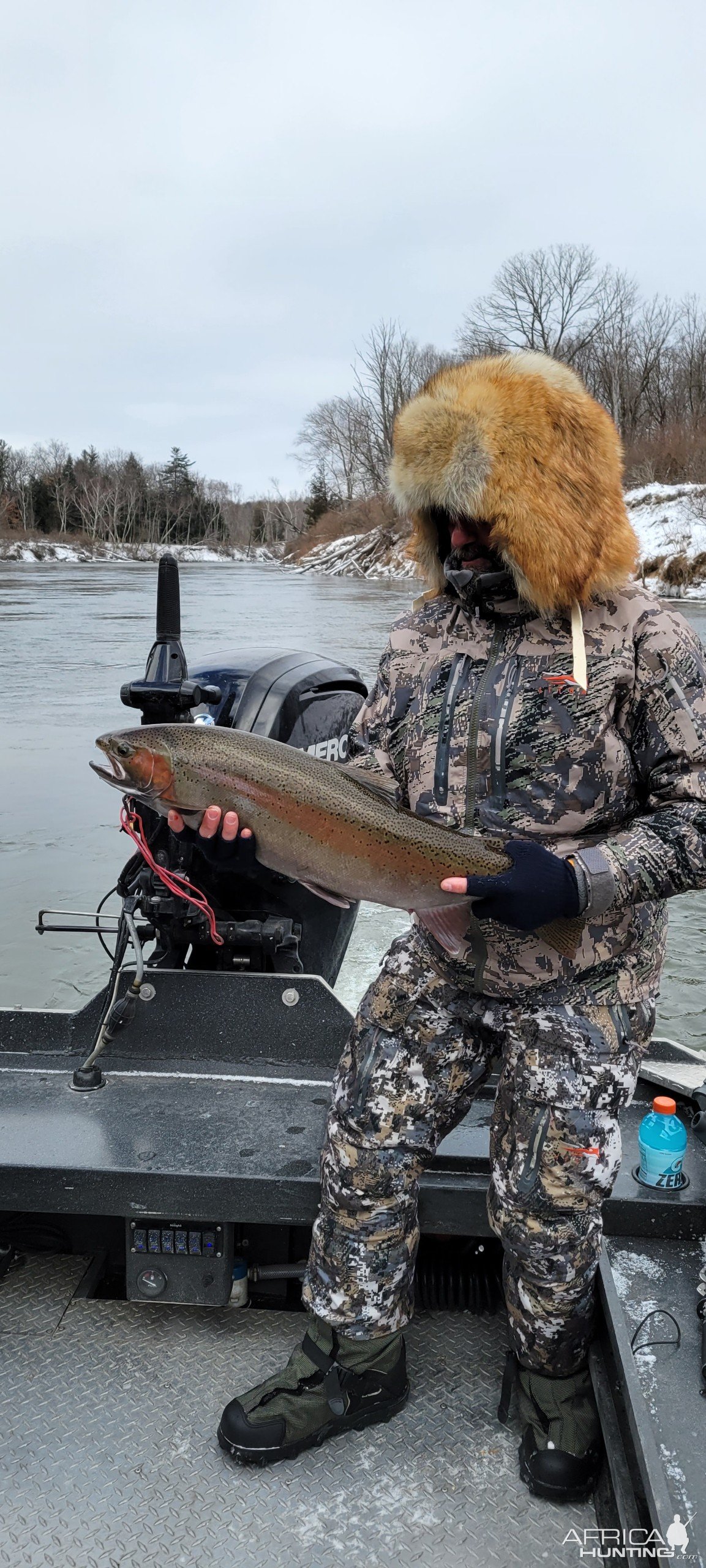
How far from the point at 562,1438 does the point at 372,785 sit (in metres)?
1.34

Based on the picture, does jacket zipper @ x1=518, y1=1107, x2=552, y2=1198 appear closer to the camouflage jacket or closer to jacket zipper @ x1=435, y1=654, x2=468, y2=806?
the camouflage jacket

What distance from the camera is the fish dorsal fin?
78.3 inches

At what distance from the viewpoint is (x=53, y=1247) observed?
9.13 feet

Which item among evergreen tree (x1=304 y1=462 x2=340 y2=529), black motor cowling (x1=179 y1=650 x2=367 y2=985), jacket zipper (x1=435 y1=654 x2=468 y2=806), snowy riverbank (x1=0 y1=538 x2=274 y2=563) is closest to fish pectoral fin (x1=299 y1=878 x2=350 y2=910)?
jacket zipper (x1=435 y1=654 x2=468 y2=806)

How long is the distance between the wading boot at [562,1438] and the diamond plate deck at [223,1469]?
0.05 m

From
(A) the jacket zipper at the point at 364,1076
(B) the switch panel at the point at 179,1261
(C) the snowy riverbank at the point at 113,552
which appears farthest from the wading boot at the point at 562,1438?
(C) the snowy riverbank at the point at 113,552

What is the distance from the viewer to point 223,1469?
216 centimetres

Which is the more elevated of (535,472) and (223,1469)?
(535,472)

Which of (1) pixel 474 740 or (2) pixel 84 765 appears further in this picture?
(2) pixel 84 765

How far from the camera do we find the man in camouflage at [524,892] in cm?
191

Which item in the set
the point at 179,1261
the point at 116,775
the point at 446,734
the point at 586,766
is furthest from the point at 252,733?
the point at 179,1261

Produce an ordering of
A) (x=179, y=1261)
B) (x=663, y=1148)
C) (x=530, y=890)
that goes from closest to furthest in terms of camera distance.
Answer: (x=530, y=890) → (x=663, y=1148) → (x=179, y=1261)

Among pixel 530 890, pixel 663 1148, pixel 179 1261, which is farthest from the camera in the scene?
pixel 179 1261

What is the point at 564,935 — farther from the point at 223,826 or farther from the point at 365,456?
the point at 365,456
